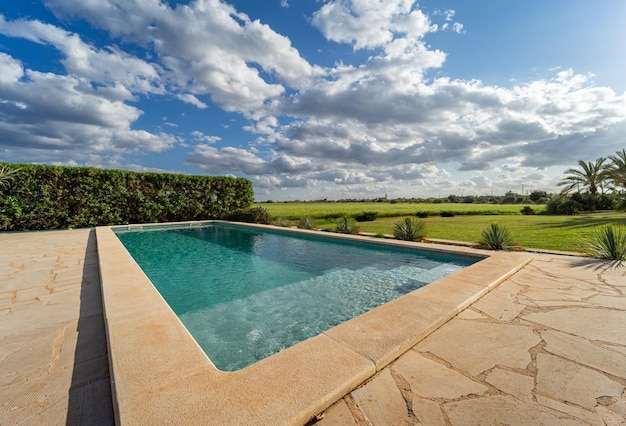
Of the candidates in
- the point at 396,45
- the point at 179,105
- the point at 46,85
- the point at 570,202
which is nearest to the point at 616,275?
the point at 396,45

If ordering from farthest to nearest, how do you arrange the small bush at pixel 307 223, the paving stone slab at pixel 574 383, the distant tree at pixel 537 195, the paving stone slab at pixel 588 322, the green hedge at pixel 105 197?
1. the distant tree at pixel 537 195
2. the small bush at pixel 307 223
3. the green hedge at pixel 105 197
4. the paving stone slab at pixel 588 322
5. the paving stone slab at pixel 574 383

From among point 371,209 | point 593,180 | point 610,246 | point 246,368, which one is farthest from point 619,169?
point 246,368

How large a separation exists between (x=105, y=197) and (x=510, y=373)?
1697 centimetres

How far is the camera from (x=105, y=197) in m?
13.2

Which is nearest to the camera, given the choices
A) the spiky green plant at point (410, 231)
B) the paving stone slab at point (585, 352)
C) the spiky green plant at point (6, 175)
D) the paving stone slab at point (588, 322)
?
the paving stone slab at point (585, 352)

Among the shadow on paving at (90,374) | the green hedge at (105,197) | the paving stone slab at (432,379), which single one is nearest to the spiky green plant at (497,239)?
the paving stone slab at (432,379)

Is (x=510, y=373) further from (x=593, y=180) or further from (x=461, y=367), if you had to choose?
(x=593, y=180)

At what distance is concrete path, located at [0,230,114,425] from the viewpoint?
5.13 feet

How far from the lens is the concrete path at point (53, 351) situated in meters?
1.56

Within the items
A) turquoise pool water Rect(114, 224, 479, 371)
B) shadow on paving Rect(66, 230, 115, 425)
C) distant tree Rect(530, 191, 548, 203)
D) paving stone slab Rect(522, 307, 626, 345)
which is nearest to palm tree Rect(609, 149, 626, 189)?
distant tree Rect(530, 191, 548, 203)

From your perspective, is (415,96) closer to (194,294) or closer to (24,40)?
(194,294)

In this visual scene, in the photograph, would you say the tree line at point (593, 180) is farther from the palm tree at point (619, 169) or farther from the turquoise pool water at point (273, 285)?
the turquoise pool water at point (273, 285)

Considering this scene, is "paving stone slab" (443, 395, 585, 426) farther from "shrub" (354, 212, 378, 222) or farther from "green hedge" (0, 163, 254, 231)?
"shrub" (354, 212, 378, 222)

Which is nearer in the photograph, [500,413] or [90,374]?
[500,413]
